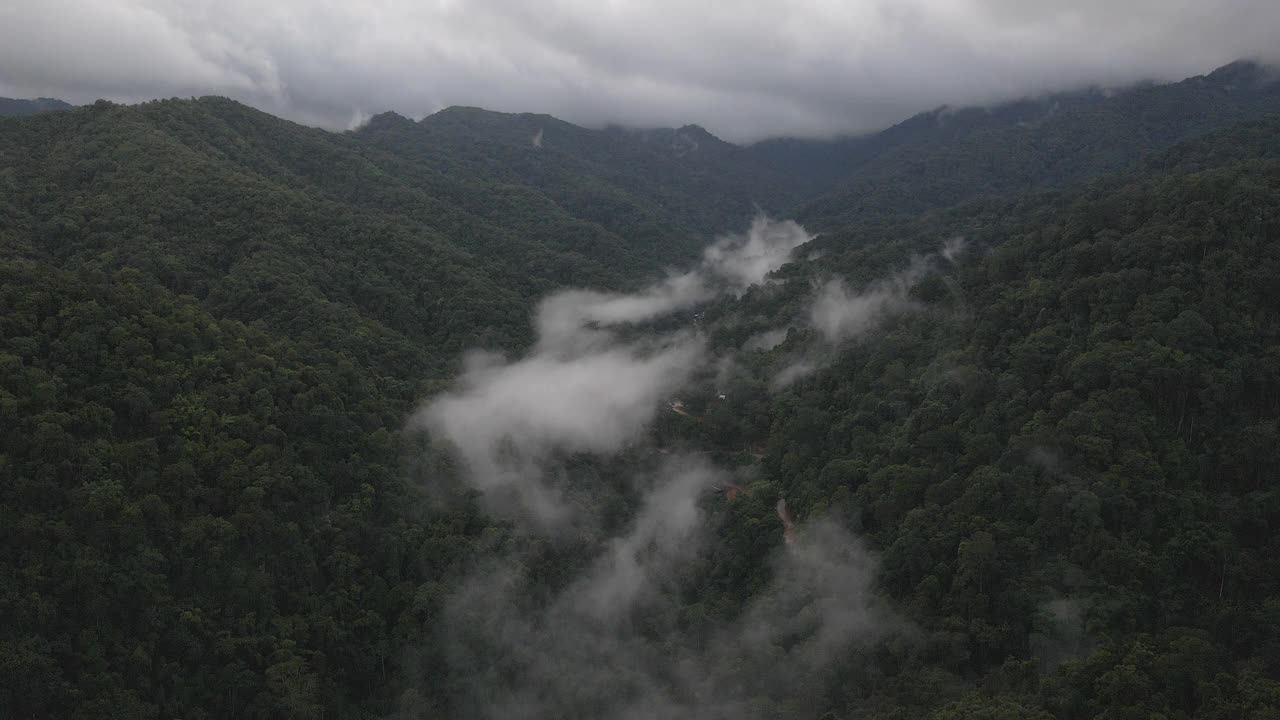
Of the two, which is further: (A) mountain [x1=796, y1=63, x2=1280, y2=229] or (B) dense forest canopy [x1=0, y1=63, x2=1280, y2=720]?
(A) mountain [x1=796, y1=63, x2=1280, y2=229]

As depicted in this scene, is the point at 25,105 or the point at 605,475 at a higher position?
the point at 25,105

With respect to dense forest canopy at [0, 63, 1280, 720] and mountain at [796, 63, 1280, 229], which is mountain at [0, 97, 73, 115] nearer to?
dense forest canopy at [0, 63, 1280, 720]

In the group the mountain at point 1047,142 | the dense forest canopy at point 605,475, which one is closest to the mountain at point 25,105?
the dense forest canopy at point 605,475

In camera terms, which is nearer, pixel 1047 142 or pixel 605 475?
pixel 605 475

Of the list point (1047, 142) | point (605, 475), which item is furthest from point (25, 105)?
point (1047, 142)

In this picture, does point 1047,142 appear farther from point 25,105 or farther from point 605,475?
point 25,105

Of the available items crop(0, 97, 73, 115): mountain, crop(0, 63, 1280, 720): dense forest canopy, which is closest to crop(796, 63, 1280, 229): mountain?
crop(0, 63, 1280, 720): dense forest canopy

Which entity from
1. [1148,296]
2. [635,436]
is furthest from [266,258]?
[1148,296]

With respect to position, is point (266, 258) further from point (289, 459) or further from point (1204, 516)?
point (1204, 516)
